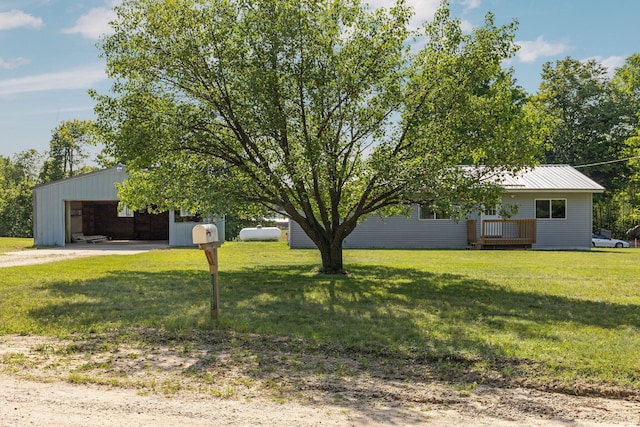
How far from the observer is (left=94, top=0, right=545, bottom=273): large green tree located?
1087cm

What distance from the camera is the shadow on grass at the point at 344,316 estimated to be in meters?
5.77

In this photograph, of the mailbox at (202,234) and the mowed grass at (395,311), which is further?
the mailbox at (202,234)

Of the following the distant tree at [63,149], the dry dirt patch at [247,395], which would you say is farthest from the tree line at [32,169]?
the dry dirt patch at [247,395]

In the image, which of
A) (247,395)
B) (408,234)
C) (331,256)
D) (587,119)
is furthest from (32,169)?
(247,395)

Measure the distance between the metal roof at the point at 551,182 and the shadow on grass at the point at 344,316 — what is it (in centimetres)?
1389

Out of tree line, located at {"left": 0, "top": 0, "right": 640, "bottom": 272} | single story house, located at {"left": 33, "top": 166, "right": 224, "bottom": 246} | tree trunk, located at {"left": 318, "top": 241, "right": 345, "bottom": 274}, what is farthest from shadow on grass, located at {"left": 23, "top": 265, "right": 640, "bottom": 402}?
single story house, located at {"left": 33, "top": 166, "right": 224, "bottom": 246}

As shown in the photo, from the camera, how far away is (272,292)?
993cm

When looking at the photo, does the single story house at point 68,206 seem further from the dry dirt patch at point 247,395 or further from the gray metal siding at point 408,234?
the dry dirt patch at point 247,395

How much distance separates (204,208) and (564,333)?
769cm

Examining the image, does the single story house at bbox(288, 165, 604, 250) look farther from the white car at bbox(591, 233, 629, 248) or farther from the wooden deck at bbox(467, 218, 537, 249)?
the white car at bbox(591, 233, 629, 248)

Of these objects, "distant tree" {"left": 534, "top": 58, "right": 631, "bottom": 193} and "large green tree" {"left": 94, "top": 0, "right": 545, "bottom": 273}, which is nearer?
"large green tree" {"left": 94, "top": 0, "right": 545, "bottom": 273}

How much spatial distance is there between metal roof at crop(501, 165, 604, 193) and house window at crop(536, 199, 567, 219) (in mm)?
762

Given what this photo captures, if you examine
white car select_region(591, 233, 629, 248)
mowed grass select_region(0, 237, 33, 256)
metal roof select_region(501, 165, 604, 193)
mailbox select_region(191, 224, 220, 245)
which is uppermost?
metal roof select_region(501, 165, 604, 193)

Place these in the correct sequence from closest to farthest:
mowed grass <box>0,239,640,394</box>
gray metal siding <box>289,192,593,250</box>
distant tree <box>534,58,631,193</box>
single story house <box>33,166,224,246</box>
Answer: mowed grass <box>0,239,640,394</box>
gray metal siding <box>289,192,593,250</box>
single story house <box>33,166,224,246</box>
distant tree <box>534,58,631,193</box>
